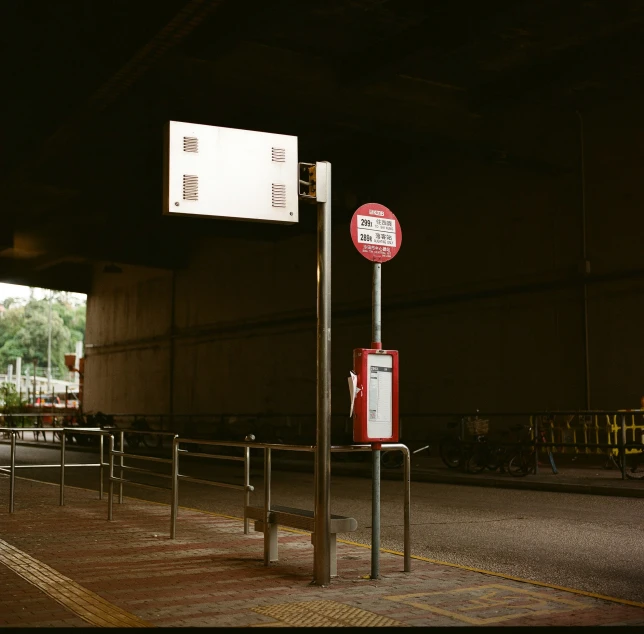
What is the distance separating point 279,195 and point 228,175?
0.41 m

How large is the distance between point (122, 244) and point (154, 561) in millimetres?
26975

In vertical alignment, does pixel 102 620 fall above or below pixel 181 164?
below

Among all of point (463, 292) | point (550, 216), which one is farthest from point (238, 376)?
point (550, 216)

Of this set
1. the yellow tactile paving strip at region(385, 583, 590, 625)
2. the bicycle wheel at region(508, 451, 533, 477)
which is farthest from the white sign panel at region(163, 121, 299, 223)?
the bicycle wheel at region(508, 451, 533, 477)

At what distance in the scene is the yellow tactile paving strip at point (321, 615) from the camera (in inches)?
201

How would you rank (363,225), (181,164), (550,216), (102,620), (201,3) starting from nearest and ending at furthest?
Result: (102,620) → (181,164) → (363,225) → (201,3) → (550,216)

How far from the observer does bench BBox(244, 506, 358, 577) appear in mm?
6434

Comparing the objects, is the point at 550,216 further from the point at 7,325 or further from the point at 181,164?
the point at 7,325

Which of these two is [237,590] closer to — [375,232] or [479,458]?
[375,232]

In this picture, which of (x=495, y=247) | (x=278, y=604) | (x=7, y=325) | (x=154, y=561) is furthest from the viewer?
(x=7, y=325)

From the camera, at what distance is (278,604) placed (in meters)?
5.70

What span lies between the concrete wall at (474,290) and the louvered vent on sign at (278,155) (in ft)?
48.8

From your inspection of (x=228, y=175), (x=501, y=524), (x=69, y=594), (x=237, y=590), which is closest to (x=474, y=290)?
(x=501, y=524)

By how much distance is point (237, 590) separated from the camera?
6.22 metres
